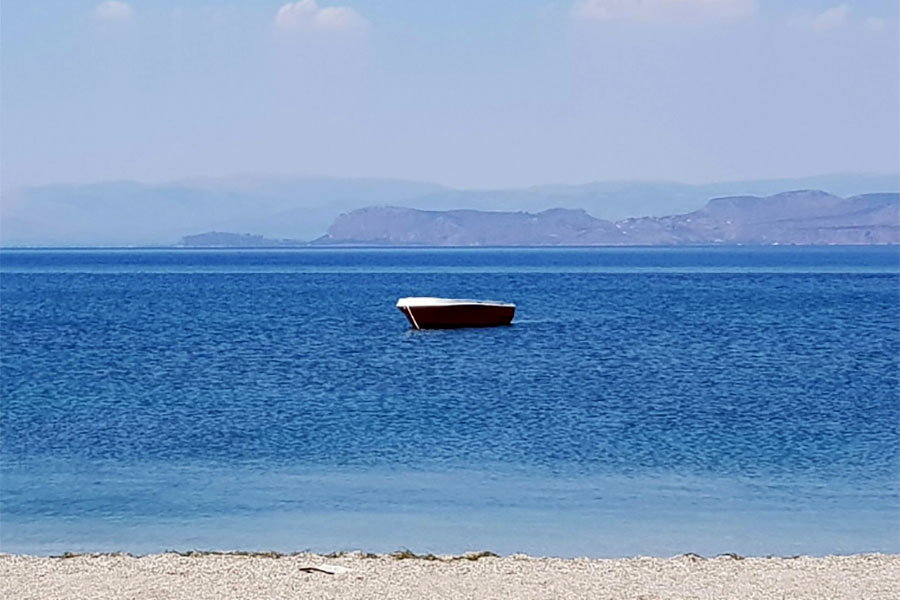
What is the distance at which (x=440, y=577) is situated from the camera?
38.8 ft

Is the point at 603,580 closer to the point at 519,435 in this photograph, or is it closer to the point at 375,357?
the point at 519,435

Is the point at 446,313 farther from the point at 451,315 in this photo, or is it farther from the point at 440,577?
the point at 440,577

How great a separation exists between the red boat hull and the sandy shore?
135ft

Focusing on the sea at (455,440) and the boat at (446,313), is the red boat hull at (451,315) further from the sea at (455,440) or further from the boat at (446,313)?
the sea at (455,440)

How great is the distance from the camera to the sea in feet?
54.6

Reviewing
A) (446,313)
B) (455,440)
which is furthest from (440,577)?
(446,313)

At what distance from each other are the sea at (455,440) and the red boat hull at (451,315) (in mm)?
505

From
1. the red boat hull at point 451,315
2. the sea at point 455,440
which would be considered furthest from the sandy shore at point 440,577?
the red boat hull at point 451,315

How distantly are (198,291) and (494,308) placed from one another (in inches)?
2033

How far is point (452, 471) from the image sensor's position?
69.2 feet

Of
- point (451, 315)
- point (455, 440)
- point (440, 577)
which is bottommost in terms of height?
point (451, 315)

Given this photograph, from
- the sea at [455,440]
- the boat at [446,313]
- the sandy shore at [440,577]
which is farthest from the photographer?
the boat at [446,313]

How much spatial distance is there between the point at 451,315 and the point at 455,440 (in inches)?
1155

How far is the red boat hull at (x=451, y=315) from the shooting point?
54.1 m
